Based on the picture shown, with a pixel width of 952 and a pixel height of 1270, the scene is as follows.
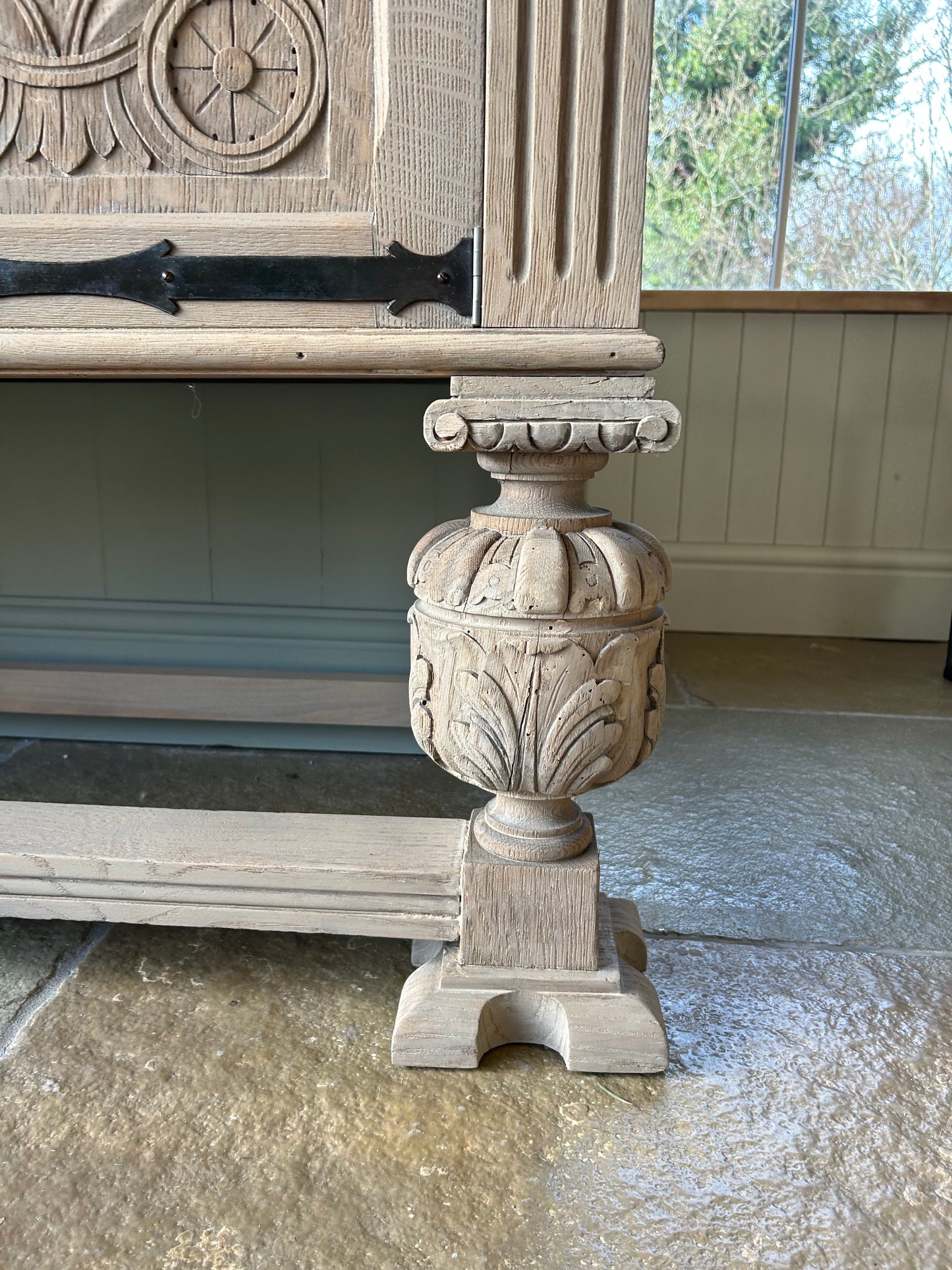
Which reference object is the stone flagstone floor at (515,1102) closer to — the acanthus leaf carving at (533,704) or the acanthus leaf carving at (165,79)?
the acanthus leaf carving at (533,704)

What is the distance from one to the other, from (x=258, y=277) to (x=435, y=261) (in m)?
0.16

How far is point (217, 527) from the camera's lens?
5.84 ft

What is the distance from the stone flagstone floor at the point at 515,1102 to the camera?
0.71m

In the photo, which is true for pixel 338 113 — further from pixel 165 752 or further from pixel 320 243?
pixel 165 752

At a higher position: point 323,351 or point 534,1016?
point 323,351

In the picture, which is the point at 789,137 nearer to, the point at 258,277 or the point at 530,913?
the point at 258,277

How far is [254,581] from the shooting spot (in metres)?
1.79

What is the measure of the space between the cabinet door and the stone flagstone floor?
0.66m

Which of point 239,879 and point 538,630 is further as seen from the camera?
point 239,879

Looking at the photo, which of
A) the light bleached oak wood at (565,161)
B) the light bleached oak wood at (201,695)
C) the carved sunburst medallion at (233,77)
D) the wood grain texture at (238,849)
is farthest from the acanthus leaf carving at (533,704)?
the light bleached oak wood at (201,695)

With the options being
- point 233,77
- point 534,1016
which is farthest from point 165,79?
point 534,1016

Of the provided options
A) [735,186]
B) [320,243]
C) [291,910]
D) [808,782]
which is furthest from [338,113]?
[735,186]

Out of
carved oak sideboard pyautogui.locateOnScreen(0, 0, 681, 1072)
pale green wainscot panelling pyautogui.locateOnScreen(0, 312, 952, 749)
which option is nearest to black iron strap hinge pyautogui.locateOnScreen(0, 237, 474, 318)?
carved oak sideboard pyautogui.locateOnScreen(0, 0, 681, 1072)

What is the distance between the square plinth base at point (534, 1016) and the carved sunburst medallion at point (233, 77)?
78cm
